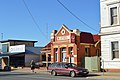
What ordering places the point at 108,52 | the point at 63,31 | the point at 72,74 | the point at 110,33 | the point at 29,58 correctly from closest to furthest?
1. the point at 72,74
2. the point at 110,33
3. the point at 108,52
4. the point at 63,31
5. the point at 29,58

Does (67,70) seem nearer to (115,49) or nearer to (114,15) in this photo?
(115,49)

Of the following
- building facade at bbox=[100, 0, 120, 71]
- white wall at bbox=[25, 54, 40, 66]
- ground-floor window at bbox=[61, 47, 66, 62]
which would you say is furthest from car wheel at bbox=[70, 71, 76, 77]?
white wall at bbox=[25, 54, 40, 66]

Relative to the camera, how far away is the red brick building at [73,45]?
42156 millimetres

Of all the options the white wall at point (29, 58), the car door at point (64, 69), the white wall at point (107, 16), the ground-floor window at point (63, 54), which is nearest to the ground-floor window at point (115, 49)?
the white wall at point (107, 16)

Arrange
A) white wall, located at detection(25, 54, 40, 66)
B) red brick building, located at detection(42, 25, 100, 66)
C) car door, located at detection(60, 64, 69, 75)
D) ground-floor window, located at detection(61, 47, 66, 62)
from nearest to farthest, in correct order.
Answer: car door, located at detection(60, 64, 69, 75) < red brick building, located at detection(42, 25, 100, 66) < ground-floor window, located at detection(61, 47, 66, 62) < white wall, located at detection(25, 54, 40, 66)

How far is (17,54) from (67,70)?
25.1m

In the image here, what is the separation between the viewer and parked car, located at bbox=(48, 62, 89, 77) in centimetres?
3095

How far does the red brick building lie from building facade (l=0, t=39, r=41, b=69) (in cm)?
1105

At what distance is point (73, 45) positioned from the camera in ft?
139

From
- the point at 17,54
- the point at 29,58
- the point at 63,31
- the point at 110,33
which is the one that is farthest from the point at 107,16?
the point at 17,54

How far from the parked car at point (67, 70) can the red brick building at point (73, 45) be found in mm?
8829

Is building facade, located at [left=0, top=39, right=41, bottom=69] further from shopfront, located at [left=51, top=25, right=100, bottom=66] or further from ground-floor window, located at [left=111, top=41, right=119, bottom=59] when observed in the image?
ground-floor window, located at [left=111, top=41, right=119, bottom=59]

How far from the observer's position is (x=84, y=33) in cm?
4425

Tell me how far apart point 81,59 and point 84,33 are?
165 inches
